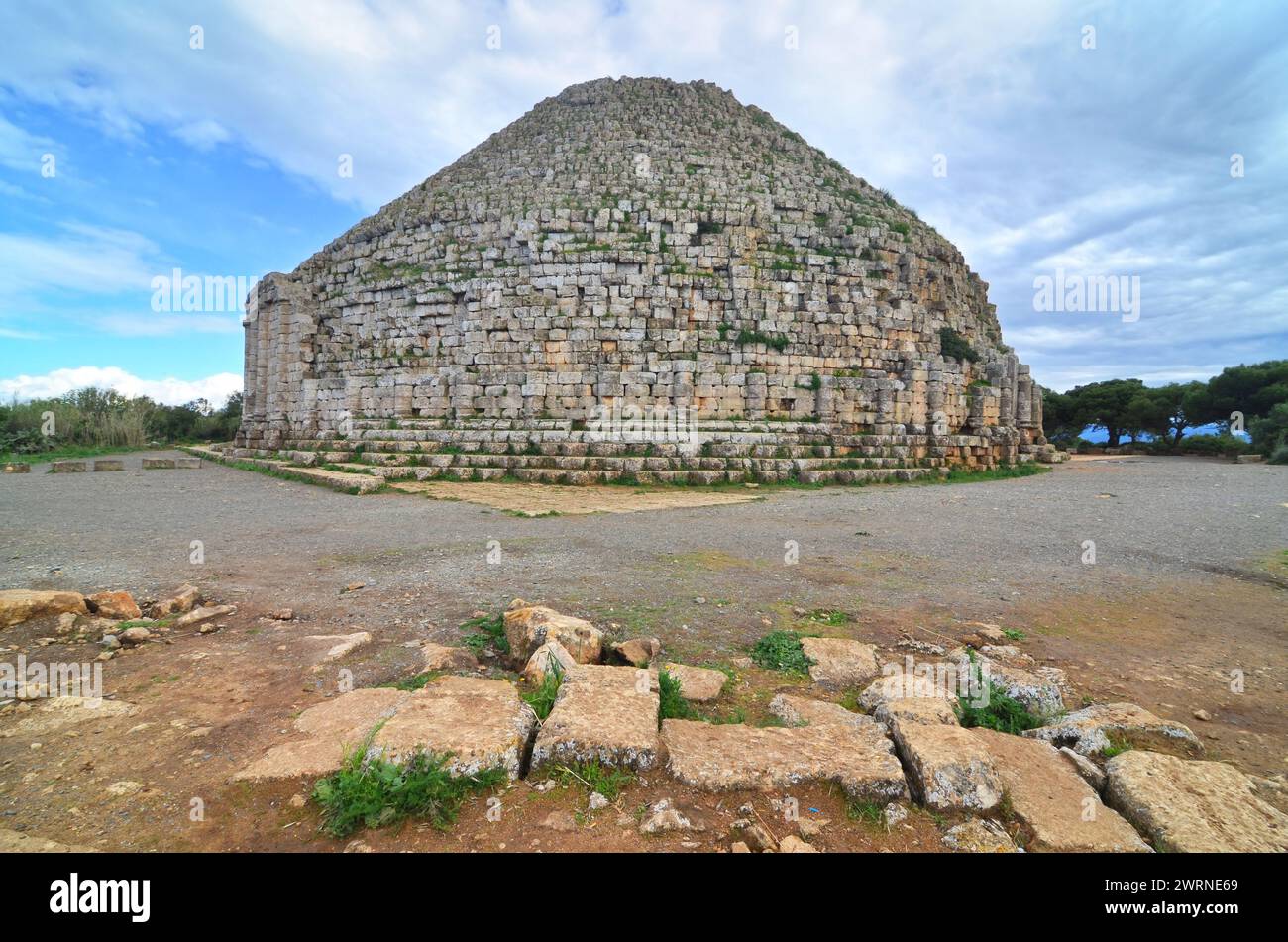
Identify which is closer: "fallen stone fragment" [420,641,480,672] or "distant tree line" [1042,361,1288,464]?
"fallen stone fragment" [420,641,480,672]

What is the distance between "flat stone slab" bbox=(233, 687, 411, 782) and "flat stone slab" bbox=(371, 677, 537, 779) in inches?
5.5

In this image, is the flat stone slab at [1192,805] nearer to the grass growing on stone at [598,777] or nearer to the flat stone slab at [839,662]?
the flat stone slab at [839,662]

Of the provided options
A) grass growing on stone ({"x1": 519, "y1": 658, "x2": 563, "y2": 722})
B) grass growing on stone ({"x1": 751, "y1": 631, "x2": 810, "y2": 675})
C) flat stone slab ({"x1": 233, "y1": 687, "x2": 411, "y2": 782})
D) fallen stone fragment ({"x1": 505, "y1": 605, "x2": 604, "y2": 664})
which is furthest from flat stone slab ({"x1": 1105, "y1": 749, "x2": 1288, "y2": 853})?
flat stone slab ({"x1": 233, "y1": 687, "x2": 411, "y2": 782})

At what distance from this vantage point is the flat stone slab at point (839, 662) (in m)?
3.54

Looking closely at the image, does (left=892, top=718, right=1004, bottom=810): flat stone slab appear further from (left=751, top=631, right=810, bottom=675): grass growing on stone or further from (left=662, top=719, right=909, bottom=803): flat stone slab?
(left=751, top=631, right=810, bottom=675): grass growing on stone

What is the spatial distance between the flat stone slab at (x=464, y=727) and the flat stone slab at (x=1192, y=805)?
255 cm

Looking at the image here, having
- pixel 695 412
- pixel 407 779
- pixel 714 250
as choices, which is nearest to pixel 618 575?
pixel 407 779

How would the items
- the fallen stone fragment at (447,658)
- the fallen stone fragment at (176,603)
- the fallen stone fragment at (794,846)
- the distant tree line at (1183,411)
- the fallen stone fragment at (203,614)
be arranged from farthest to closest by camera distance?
1. the distant tree line at (1183,411)
2. the fallen stone fragment at (176,603)
3. the fallen stone fragment at (203,614)
4. the fallen stone fragment at (447,658)
5. the fallen stone fragment at (794,846)

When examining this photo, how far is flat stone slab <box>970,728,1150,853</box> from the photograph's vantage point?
213cm

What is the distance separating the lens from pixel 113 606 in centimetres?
415

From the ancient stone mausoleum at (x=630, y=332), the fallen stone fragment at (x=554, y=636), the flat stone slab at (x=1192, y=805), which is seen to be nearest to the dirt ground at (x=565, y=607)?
the fallen stone fragment at (x=554, y=636)

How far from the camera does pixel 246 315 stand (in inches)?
809

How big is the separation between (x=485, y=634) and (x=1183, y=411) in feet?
152
